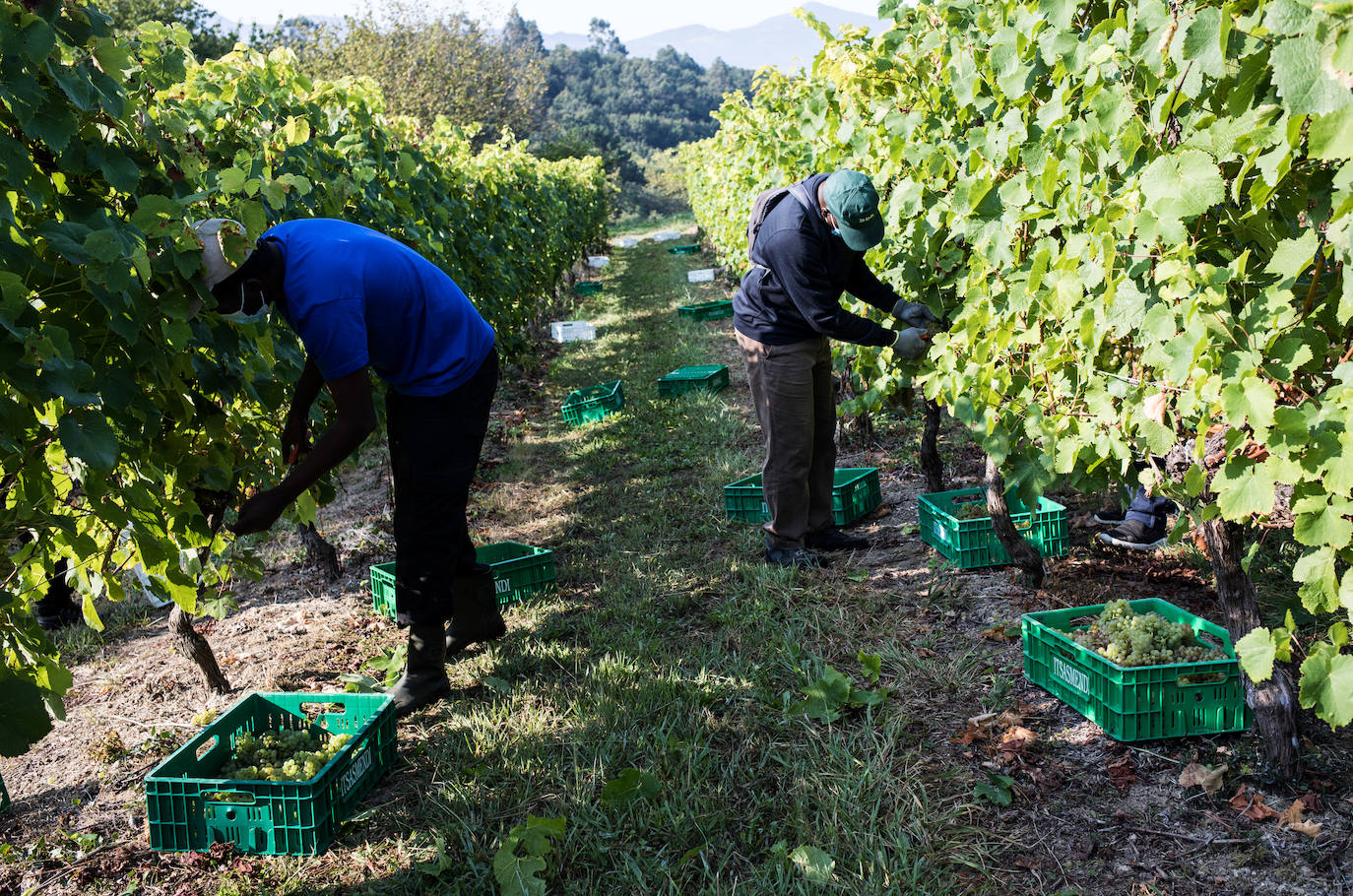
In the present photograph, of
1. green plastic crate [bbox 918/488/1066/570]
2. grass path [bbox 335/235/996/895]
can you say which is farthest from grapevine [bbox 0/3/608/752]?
green plastic crate [bbox 918/488/1066/570]

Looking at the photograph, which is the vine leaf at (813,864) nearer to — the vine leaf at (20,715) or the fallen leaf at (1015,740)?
the fallen leaf at (1015,740)

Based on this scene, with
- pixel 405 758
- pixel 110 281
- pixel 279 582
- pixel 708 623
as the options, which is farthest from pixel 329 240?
pixel 279 582

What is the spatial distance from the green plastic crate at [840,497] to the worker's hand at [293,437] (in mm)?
2276

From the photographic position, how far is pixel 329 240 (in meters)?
2.71

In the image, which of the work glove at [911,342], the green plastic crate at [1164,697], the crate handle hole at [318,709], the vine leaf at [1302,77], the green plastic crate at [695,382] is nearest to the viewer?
the vine leaf at [1302,77]

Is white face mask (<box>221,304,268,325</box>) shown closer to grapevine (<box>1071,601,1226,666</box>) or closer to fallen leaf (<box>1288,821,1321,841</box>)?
grapevine (<box>1071,601,1226,666</box>)

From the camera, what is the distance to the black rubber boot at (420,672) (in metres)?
3.14

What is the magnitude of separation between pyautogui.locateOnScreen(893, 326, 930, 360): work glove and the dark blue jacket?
1.7 inches

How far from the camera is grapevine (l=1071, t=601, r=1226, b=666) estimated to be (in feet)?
8.34

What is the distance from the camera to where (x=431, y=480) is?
3.07 meters

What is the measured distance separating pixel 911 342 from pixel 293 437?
240cm

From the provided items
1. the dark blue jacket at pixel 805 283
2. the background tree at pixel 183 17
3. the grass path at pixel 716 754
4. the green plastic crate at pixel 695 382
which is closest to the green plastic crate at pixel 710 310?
the green plastic crate at pixel 695 382

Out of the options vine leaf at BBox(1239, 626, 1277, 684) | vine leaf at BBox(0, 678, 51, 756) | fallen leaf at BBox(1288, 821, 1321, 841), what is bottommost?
fallen leaf at BBox(1288, 821, 1321, 841)

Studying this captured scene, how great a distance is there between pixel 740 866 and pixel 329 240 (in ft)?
6.78
